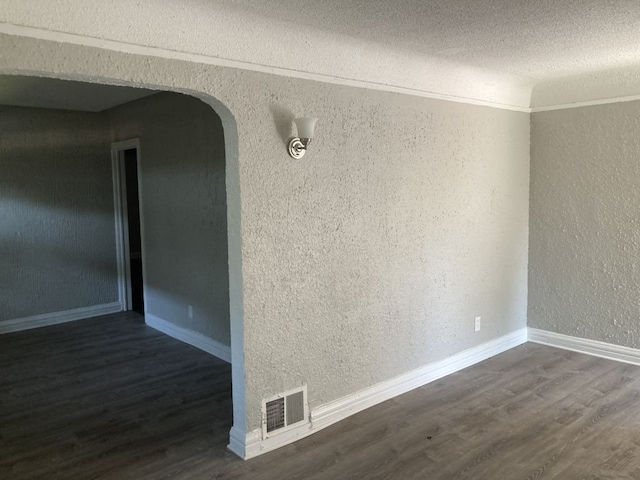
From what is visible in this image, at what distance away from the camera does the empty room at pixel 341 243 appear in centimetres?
266

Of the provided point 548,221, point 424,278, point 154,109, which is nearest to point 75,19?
point 424,278

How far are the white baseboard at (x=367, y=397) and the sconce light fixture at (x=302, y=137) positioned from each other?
153 cm

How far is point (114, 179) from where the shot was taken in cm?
609

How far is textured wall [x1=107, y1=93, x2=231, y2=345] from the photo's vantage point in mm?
4379

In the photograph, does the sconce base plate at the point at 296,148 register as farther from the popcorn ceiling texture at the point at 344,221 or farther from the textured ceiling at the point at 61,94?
the textured ceiling at the point at 61,94

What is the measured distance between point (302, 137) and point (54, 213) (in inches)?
158

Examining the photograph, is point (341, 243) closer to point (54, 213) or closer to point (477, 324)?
point (477, 324)

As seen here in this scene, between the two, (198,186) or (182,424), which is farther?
(198,186)

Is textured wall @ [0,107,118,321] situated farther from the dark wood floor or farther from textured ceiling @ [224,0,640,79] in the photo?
textured ceiling @ [224,0,640,79]

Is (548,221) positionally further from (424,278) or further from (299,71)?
(299,71)

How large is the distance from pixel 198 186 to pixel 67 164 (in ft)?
7.14

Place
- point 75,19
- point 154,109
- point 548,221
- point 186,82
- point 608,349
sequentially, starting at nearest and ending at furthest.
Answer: point 75,19, point 186,82, point 608,349, point 548,221, point 154,109

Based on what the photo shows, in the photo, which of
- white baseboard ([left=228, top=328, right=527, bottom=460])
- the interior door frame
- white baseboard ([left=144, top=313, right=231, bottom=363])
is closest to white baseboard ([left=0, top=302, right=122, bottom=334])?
the interior door frame

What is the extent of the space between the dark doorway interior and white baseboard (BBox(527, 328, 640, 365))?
430cm
